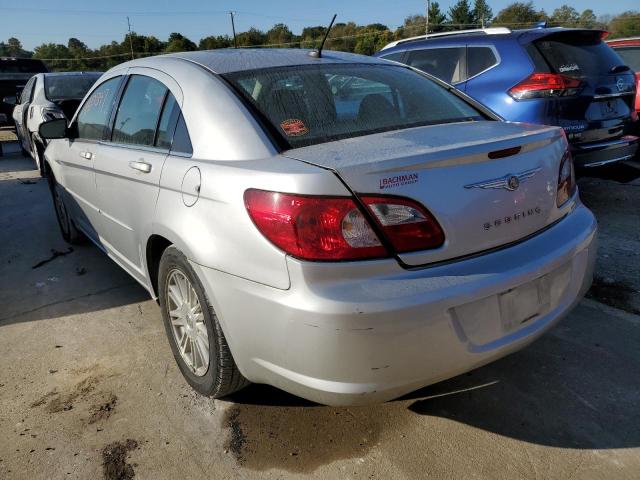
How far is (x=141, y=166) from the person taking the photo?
2.71 meters

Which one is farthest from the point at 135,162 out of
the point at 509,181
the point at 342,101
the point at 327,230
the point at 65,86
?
the point at 65,86

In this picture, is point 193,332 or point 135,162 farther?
point 135,162

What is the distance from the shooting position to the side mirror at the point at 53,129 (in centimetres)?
384

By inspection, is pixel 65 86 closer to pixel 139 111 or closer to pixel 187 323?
pixel 139 111

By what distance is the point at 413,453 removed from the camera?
2154 mm

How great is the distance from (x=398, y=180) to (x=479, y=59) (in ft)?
13.2

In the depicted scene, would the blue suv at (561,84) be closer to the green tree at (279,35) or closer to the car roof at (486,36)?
the car roof at (486,36)

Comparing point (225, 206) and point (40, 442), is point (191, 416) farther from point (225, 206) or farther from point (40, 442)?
point (225, 206)

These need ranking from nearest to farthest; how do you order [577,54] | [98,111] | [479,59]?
[98,111] < [577,54] < [479,59]

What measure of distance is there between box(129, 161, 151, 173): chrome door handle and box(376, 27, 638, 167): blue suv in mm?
3401

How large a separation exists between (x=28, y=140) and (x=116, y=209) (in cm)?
710

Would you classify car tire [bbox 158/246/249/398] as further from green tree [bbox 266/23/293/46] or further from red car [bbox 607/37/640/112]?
green tree [bbox 266/23/293/46]

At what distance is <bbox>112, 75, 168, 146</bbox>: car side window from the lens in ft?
9.21

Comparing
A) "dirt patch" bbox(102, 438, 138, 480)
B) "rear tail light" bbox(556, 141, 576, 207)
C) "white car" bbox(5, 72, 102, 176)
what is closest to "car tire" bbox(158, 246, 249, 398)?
"dirt patch" bbox(102, 438, 138, 480)
